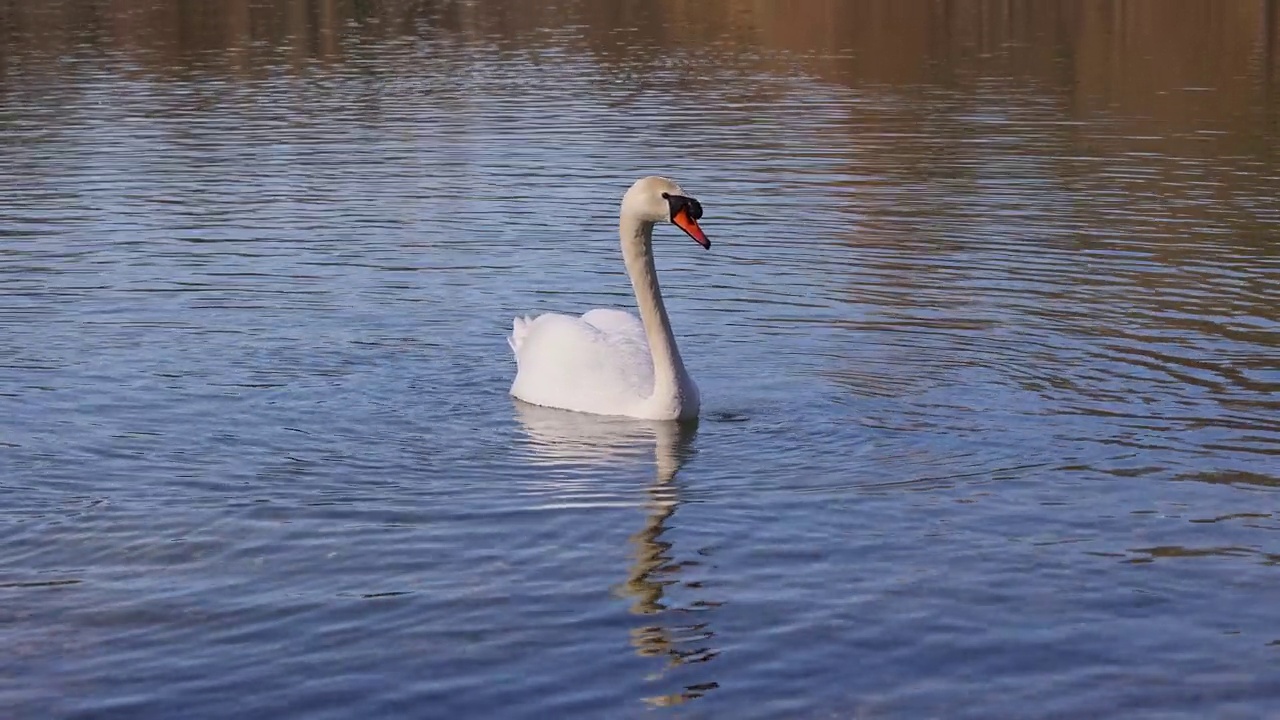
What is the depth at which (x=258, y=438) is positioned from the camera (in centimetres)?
1264

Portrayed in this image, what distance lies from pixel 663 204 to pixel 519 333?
A: 2228mm

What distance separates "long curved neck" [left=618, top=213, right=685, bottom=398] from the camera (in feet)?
43.0

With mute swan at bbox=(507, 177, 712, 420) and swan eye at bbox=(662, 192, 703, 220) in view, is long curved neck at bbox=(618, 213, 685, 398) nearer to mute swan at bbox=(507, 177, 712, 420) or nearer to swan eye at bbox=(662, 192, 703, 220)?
mute swan at bbox=(507, 177, 712, 420)

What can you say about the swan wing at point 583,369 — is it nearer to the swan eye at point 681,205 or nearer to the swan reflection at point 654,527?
the swan reflection at point 654,527

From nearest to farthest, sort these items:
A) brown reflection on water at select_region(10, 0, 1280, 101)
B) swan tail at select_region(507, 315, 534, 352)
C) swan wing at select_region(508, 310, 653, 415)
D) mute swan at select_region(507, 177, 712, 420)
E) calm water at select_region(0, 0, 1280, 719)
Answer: calm water at select_region(0, 0, 1280, 719) → mute swan at select_region(507, 177, 712, 420) → swan wing at select_region(508, 310, 653, 415) → swan tail at select_region(507, 315, 534, 352) → brown reflection on water at select_region(10, 0, 1280, 101)

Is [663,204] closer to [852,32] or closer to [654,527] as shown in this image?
[654,527]

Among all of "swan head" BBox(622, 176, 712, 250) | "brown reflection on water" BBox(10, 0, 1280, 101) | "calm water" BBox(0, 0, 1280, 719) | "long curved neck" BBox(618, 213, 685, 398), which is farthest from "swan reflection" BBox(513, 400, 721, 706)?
"brown reflection on water" BBox(10, 0, 1280, 101)

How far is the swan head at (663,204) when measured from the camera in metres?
12.9

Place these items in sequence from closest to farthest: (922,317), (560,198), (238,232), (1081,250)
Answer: (922,317) → (1081,250) → (238,232) → (560,198)

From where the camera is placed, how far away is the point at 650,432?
13.0 meters

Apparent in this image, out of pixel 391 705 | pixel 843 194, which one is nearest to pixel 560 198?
pixel 843 194

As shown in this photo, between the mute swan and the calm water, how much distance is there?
1.06 ft

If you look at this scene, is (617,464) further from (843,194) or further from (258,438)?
(843,194)

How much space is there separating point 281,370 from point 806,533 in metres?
5.57
